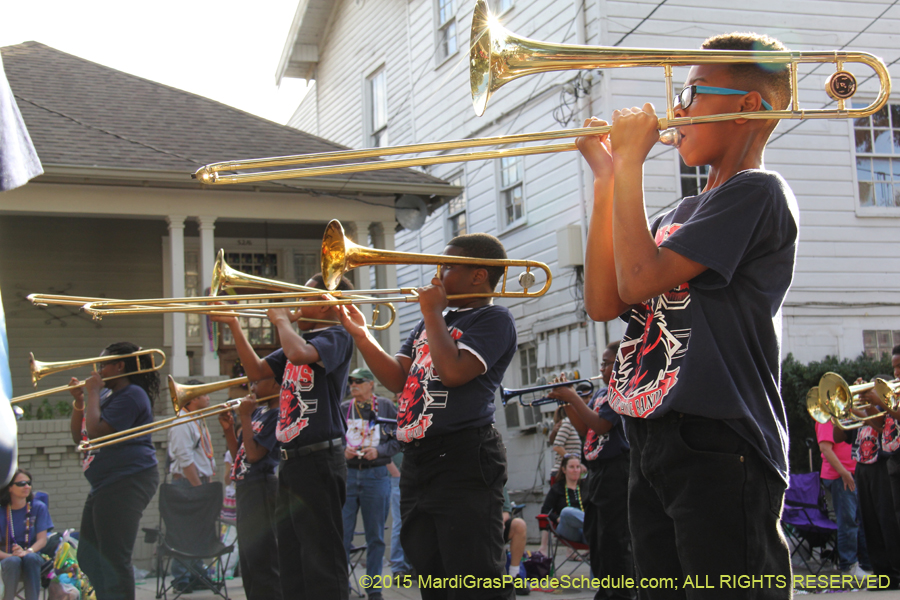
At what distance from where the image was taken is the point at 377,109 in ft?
62.5

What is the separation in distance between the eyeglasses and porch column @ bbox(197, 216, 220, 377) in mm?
10067

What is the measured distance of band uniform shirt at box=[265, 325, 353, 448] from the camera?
499cm

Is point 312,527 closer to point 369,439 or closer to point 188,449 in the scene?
point 369,439

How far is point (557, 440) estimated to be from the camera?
1000cm

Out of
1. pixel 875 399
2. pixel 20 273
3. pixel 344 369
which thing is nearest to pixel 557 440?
pixel 875 399

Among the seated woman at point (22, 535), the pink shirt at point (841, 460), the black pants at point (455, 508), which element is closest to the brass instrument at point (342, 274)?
the black pants at point (455, 508)

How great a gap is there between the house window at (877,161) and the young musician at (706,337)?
37.5 ft

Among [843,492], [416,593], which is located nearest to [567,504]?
[416,593]

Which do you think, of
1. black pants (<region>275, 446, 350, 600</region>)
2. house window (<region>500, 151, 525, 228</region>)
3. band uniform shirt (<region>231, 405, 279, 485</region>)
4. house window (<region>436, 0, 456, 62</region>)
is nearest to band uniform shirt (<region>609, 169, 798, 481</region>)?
black pants (<region>275, 446, 350, 600</region>)

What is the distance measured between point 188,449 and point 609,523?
5216mm

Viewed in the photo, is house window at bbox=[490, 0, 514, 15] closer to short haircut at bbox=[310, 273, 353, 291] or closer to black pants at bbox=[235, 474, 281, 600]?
short haircut at bbox=[310, 273, 353, 291]

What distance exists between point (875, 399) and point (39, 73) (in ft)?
43.9

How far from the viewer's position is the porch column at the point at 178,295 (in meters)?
11.9

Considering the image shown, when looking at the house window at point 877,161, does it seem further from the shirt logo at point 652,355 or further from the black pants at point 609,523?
the shirt logo at point 652,355
